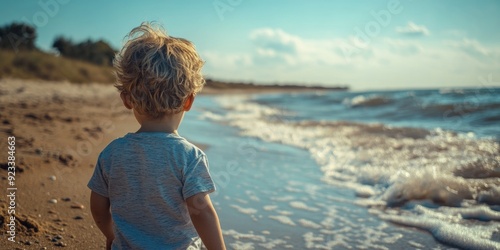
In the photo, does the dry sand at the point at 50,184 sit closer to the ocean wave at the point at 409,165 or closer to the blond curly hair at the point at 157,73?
the blond curly hair at the point at 157,73

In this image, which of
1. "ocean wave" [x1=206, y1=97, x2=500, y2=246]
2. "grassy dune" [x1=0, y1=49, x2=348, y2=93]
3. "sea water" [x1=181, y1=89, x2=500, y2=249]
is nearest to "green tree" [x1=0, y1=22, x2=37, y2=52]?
"grassy dune" [x1=0, y1=49, x2=348, y2=93]

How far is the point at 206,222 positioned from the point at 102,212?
0.49 m

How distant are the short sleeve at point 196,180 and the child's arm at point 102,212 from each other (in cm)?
41

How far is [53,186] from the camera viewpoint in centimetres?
339

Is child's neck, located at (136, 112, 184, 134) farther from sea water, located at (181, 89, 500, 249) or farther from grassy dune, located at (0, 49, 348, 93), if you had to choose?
grassy dune, located at (0, 49, 348, 93)

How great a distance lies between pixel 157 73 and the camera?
5.17ft

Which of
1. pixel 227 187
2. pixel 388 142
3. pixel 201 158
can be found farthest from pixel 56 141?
pixel 388 142

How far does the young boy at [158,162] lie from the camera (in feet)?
5.24

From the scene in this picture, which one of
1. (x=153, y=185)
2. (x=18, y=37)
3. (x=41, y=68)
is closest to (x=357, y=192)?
(x=153, y=185)

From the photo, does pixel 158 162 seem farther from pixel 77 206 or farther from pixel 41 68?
pixel 41 68

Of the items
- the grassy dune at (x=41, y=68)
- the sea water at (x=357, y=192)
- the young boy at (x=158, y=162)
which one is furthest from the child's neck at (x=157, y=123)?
the grassy dune at (x=41, y=68)

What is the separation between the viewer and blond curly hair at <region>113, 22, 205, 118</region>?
62.7 inches

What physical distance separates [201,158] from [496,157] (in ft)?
17.0

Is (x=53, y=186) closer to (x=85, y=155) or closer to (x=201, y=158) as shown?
A: (x=85, y=155)
